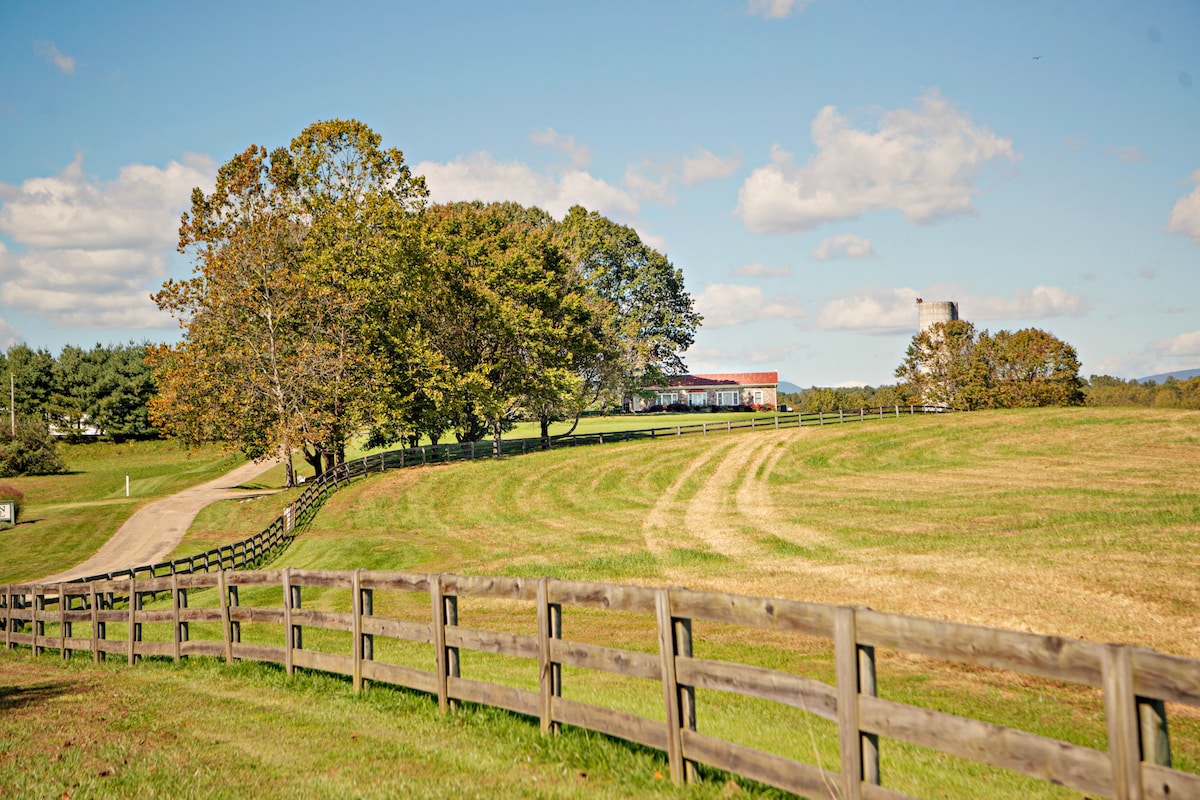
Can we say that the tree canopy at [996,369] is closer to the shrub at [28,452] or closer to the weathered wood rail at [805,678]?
the shrub at [28,452]

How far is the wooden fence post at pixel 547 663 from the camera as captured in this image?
26.7 ft

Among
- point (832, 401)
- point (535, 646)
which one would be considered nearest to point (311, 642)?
point (535, 646)

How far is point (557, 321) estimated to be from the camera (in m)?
58.6

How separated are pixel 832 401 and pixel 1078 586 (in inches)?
4262

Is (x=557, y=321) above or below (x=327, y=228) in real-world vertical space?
below

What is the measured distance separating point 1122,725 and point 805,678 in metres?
2.00

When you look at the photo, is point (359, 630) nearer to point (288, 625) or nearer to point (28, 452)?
point (288, 625)

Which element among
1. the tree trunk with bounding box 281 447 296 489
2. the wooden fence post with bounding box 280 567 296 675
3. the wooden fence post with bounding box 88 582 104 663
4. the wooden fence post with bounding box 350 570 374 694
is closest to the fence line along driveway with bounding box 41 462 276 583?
the tree trunk with bounding box 281 447 296 489

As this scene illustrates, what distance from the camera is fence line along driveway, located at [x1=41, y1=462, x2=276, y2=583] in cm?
3903

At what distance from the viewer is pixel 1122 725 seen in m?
4.62

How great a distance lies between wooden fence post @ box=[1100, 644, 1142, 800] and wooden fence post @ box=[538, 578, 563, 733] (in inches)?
181

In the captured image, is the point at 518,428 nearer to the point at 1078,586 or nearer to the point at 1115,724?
the point at 1078,586

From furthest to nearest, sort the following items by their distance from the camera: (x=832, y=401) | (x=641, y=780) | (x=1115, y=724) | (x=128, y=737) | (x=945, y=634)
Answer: (x=832, y=401), (x=128, y=737), (x=641, y=780), (x=945, y=634), (x=1115, y=724)

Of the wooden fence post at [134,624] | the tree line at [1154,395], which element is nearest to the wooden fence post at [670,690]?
the wooden fence post at [134,624]
